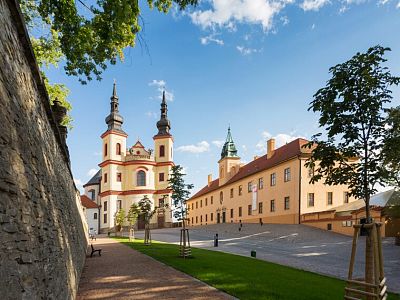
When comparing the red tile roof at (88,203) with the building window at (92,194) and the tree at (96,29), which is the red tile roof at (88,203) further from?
the tree at (96,29)

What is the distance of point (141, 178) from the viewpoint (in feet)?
176

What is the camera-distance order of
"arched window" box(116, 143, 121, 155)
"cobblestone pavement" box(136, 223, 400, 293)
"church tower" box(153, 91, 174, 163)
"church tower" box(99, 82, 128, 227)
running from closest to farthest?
"cobblestone pavement" box(136, 223, 400, 293) → "church tower" box(99, 82, 128, 227) → "arched window" box(116, 143, 121, 155) → "church tower" box(153, 91, 174, 163)

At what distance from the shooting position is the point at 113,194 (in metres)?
52.6

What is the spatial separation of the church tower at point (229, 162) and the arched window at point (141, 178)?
15.6 meters

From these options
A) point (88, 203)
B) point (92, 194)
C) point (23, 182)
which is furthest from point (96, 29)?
point (92, 194)

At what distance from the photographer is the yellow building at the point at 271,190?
37.4 meters

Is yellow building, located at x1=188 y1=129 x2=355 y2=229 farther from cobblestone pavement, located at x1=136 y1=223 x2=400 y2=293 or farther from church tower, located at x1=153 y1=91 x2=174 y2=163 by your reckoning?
church tower, located at x1=153 y1=91 x2=174 y2=163

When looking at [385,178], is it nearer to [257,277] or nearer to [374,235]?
[374,235]

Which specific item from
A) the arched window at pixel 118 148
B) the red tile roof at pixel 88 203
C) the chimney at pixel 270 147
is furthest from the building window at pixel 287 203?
the red tile roof at pixel 88 203

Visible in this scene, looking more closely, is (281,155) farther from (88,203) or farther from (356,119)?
(356,119)

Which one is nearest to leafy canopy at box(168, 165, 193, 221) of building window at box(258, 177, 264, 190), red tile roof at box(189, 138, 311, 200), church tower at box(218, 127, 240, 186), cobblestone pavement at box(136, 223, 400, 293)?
cobblestone pavement at box(136, 223, 400, 293)

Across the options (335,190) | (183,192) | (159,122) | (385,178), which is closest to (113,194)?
(159,122)

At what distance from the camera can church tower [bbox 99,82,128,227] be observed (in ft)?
172

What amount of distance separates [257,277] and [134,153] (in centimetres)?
5087
